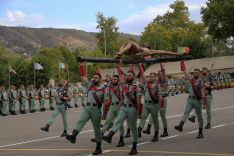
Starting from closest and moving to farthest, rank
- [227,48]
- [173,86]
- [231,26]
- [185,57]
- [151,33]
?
[185,57], [173,86], [231,26], [151,33], [227,48]

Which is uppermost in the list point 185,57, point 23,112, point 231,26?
point 231,26

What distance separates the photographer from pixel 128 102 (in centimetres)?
1280

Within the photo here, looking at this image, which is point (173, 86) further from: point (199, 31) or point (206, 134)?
point (199, 31)

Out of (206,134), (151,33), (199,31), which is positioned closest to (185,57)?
(206,134)

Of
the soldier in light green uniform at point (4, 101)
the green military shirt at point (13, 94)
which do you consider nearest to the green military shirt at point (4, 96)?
the soldier in light green uniform at point (4, 101)

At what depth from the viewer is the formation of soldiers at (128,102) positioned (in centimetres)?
1255

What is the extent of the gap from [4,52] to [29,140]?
94491mm

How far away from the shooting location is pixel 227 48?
138875mm

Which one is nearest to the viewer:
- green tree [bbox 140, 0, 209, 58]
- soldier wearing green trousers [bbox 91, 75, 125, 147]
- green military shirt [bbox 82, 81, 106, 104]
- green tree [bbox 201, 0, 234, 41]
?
green military shirt [bbox 82, 81, 106, 104]

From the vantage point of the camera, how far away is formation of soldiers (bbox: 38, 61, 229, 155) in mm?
12547

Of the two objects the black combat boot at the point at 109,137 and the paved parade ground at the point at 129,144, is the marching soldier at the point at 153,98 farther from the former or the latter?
the black combat boot at the point at 109,137

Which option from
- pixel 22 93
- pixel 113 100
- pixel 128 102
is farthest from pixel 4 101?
pixel 128 102

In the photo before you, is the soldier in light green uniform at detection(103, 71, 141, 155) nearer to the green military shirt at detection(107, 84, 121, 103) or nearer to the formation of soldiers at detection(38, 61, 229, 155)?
the formation of soldiers at detection(38, 61, 229, 155)

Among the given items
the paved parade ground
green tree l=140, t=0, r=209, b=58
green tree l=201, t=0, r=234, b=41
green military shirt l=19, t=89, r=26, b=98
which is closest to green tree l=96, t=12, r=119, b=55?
green tree l=140, t=0, r=209, b=58
